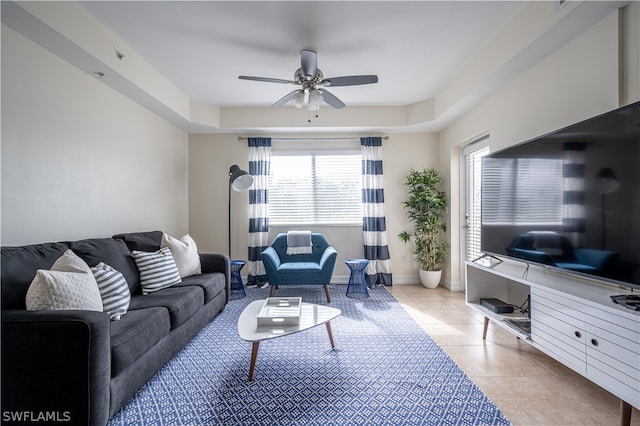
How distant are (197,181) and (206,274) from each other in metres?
2.06

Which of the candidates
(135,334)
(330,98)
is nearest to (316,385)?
(135,334)

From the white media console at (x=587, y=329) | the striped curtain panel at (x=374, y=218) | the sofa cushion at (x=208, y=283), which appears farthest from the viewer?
the striped curtain panel at (x=374, y=218)

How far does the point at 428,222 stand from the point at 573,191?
2.41m

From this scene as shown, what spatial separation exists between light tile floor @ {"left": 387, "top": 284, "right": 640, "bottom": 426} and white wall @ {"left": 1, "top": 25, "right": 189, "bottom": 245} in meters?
3.42

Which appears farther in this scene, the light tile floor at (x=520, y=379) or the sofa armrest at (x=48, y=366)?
the light tile floor at (x=520, y=379)

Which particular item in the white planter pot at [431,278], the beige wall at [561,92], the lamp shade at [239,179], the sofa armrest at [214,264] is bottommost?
the white planter pot at [431,278]

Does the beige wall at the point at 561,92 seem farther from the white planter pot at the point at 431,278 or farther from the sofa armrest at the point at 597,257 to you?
Answer: the white planter pot at the point at 431,278

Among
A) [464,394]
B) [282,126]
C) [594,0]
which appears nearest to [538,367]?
[464,394]

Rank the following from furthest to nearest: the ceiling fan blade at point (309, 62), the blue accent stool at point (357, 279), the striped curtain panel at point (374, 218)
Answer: the striped curtain panel at point (374, 218) < the blue accent stool at point (357, 279) < the ceiling fan blade at point (309, 62)

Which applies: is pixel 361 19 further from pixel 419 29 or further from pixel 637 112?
pixel 637 112

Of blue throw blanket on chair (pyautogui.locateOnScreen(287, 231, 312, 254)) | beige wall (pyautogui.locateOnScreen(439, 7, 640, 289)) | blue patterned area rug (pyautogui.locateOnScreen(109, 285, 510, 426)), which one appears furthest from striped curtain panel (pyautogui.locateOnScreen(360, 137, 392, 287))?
blue patterned area rug (pyautogui.locateOnScreen(109, 285, 510, 426))

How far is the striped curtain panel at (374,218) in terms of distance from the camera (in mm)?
4359

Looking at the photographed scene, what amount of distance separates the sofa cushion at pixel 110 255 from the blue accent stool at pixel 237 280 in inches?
54.7

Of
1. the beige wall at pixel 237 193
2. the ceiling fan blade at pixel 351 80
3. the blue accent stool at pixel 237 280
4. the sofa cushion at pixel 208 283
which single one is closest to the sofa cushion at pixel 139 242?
the sofa cushion at pixel 208 283
